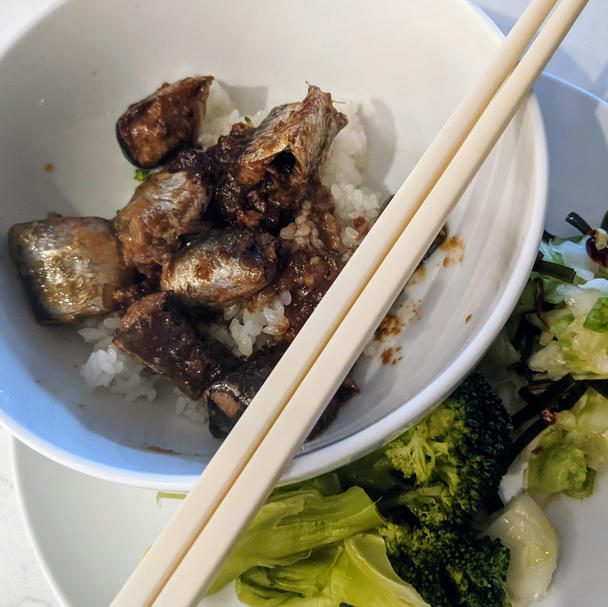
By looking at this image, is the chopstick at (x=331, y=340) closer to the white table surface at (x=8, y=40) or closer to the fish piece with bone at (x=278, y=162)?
the fish piece with bone at (x=278, y=162)

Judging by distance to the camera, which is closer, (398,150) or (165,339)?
(165,339)

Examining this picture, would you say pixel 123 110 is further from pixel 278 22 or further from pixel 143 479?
pixel 143 479

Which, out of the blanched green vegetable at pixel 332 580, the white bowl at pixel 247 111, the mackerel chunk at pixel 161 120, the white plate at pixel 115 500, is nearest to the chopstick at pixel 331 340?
the white bowl at pixel 247 111

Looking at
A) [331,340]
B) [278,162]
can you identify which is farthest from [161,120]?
[331,340]

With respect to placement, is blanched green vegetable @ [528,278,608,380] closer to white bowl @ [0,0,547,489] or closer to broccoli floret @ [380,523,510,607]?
white bowl @ [0,0,547,489]

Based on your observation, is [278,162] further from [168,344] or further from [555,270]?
[555,270]

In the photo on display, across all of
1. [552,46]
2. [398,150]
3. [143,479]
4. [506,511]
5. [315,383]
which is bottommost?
[143,479]

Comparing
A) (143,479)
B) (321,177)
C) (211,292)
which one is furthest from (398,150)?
(143,479)
